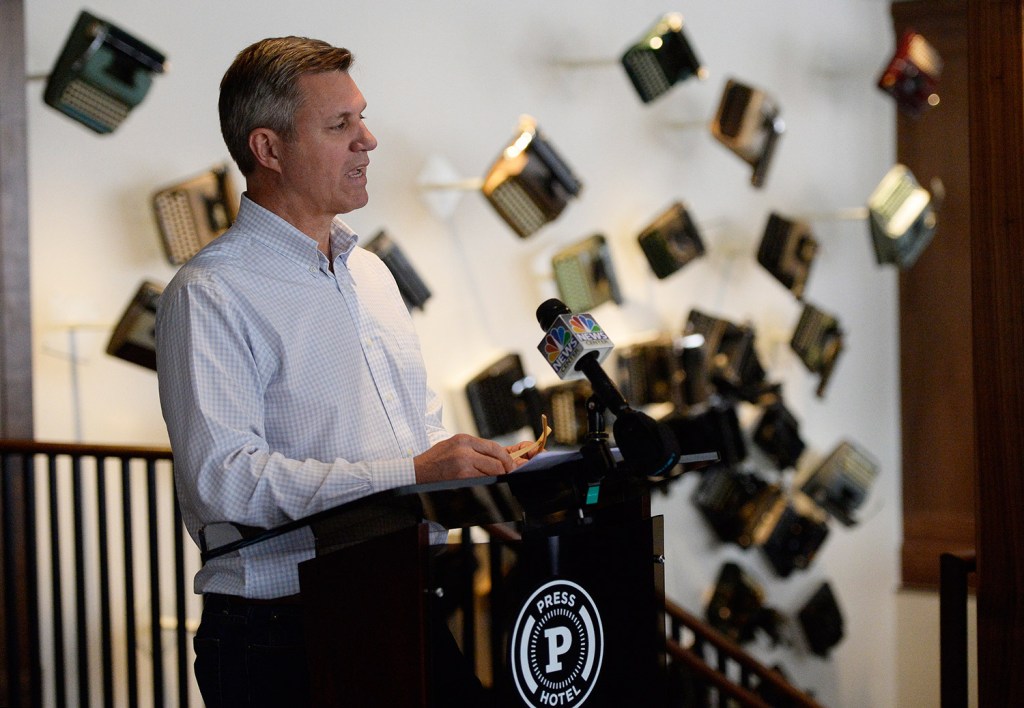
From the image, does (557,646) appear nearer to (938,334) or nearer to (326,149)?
(326,149)

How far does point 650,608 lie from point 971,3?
162 centimetres

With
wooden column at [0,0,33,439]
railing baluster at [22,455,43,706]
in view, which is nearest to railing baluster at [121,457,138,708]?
railing baluster at [22,455,43,706]

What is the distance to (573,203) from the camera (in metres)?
4.72

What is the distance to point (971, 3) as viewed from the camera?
2.58 meters

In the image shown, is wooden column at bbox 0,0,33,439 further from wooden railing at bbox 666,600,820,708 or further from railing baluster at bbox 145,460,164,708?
wooden railing at bbox 666,600,820,708

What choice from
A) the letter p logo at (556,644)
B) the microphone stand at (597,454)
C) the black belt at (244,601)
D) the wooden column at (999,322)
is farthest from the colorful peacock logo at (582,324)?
the wooden column at (999,322)

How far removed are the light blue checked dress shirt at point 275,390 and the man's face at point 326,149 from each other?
7 centimetres

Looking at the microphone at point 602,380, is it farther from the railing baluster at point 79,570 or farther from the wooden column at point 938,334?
the wooden column at point 938,334

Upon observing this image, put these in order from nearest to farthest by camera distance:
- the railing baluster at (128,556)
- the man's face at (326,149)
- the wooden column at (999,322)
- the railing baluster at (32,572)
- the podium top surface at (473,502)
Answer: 1. the podium top surface at (473,502)
2. the man's face at (326,149)
3. the wooden column at (999,322)
4. the railing baluster at (128,556)
5. the railing baluster at (32,572)

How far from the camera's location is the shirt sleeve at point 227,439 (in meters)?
1.61

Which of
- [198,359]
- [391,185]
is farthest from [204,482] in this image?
[391,185]

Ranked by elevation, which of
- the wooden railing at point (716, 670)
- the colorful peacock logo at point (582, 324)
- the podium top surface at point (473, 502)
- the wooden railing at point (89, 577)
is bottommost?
the wooden railing at point (716, 670)

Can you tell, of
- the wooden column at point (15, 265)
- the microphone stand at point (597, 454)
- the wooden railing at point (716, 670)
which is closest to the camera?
the microphone stand at point (597, 454)

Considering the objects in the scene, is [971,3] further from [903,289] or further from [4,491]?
[903,289]
